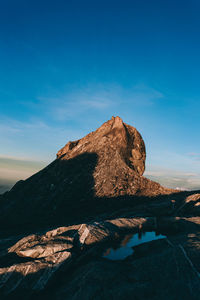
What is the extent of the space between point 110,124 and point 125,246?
37650 millimetres

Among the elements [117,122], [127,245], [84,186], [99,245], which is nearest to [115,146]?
[117,122]

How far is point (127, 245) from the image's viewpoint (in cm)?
1162

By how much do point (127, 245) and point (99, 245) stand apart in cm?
190

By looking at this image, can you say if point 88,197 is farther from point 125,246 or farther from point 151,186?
point 125,246

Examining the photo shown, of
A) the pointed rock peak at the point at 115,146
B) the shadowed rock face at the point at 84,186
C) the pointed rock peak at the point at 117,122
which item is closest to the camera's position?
the shadowed rock face at the point at 84,186

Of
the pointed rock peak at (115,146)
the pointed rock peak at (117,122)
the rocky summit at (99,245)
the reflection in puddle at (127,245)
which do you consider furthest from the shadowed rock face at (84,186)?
the reflection in puddle at (127,245)

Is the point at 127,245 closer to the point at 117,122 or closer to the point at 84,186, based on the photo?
the point at 84,186

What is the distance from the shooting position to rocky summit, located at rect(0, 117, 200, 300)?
6797 mm

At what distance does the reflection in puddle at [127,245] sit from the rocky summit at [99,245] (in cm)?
6

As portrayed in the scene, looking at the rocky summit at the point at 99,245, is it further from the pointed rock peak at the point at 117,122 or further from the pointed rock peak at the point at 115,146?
the pointed rock peak at the point at 117,122

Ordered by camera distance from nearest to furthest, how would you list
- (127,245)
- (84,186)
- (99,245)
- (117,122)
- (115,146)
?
(99,245)
(127,245)
(84,186)
(115,146)
(117,122)

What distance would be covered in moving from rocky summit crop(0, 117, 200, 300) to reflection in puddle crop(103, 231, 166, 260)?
57 millimetres

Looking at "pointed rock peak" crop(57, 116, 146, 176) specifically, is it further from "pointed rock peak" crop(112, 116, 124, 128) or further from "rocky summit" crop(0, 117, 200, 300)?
"rocky summit" crop(0, 117, 200, 300)

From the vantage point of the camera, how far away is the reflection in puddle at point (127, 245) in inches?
395
